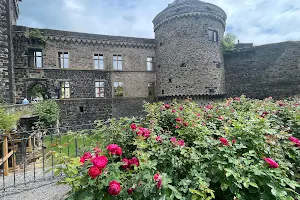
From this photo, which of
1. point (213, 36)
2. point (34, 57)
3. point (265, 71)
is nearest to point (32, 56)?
point (34, 57)

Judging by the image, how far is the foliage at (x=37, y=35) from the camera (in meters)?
14.6

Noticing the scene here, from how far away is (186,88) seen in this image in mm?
16453

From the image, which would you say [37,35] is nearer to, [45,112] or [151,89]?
[45,112]

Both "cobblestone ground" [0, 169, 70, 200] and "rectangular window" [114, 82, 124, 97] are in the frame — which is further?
"rectangular window" [114, 82, 124, 97]

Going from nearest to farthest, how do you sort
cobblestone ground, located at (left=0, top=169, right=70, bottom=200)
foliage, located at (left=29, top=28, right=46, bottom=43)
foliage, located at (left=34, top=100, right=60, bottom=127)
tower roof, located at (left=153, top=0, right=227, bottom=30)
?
cobblestone ground, located at (left=0, top=169, right=70, bottom=200)
foliage, located at (left=34, top=100, right=60, bottom=127)
foliage, located at (left=29, top=28, right=46, bottom=43)
tower roof, located at (left=153, top=0, right=227, bottom=30)

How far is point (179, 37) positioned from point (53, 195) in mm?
15925

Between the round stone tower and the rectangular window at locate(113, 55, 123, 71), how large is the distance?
15.4 feet

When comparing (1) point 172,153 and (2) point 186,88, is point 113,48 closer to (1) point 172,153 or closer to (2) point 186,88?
(2) point 186,88

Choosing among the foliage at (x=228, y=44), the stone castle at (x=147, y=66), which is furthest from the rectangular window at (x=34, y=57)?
the foliage at (x=228, y=44)

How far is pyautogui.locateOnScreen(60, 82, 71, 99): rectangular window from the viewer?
15977 mm

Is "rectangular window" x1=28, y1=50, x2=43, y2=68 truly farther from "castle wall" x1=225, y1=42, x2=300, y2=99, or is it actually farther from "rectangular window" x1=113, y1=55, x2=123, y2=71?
"castle wall" x1=225, y1=42, x2=300, y2=99

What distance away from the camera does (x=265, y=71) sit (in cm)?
1712

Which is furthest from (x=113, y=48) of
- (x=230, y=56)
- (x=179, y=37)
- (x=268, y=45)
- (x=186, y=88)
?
(x=268, y=45)

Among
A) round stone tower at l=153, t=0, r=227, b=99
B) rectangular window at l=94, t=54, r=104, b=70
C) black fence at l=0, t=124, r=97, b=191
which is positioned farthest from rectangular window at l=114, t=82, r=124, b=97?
black fence at l=0, t=124, r=97, b=191
